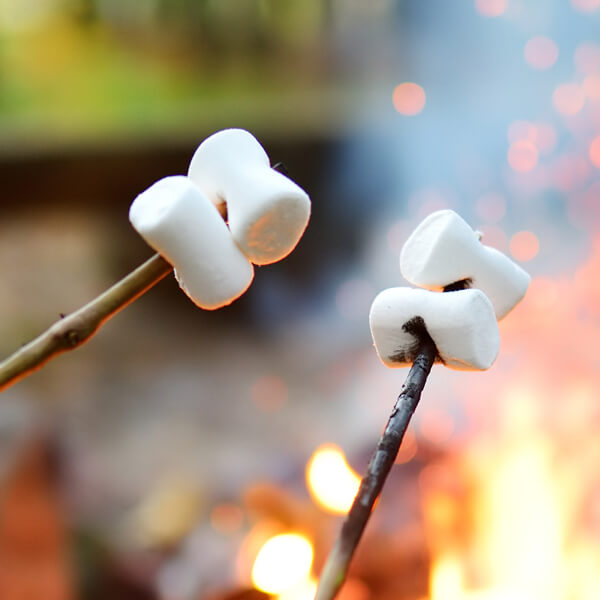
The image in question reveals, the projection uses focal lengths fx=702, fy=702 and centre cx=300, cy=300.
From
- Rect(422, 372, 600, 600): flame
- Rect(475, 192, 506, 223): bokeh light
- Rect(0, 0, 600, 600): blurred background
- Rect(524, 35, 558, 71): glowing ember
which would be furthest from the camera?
Rect(475, 192, 506, 223): bokeh light

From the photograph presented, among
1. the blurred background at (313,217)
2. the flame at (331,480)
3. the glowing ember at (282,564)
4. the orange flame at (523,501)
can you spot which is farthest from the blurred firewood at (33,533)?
the orange flame at (523,501)

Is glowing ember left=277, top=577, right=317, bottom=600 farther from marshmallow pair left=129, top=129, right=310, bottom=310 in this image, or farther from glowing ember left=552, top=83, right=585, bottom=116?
glowing ember left=552, top=83, right=585, bottom=116

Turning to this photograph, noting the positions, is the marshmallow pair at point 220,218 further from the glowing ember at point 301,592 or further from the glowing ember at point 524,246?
the glowing ember at point 524,246

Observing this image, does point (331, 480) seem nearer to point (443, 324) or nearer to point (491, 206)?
point (443, 324)

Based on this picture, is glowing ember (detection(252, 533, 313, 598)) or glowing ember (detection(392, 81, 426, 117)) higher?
glowing ember (detection(392, 81, 426, 117))

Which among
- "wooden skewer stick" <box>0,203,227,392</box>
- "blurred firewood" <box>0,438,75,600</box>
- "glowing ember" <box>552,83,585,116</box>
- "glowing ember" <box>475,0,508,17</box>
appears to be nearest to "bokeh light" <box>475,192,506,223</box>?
"glowing ember" <box>552,83,585,116</box>

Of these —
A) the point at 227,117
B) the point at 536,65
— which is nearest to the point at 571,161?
the point at 536,65
